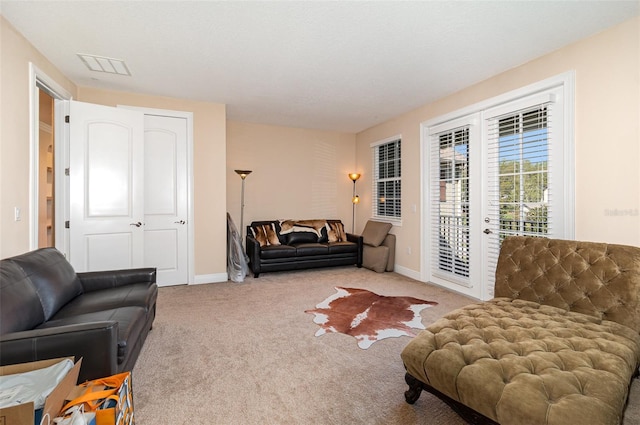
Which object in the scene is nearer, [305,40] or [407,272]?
[305,40]

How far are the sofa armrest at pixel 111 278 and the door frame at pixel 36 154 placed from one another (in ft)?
2.34

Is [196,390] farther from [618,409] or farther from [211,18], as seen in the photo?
[211,18]

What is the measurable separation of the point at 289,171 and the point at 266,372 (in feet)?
14.6

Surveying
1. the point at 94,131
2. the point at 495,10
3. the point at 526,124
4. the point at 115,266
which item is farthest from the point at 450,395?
the point at 94,131

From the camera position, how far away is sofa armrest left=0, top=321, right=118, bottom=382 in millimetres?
1497

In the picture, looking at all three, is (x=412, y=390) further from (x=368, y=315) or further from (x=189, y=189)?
(x=189, y=189)

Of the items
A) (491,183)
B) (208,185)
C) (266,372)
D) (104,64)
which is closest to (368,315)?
(266,372)

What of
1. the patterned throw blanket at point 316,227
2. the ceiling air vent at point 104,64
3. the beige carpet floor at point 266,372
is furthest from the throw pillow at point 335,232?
the ceiling air vent at point 104,64

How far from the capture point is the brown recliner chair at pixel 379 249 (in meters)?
5.29

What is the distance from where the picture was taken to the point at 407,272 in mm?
5074

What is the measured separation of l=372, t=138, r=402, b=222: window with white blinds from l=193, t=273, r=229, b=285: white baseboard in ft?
9.82

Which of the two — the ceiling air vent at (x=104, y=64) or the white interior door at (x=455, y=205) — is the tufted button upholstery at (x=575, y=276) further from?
the ceiling air vent at (x=104, y=64)

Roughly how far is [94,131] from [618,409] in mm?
4923

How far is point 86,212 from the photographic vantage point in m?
3.66
